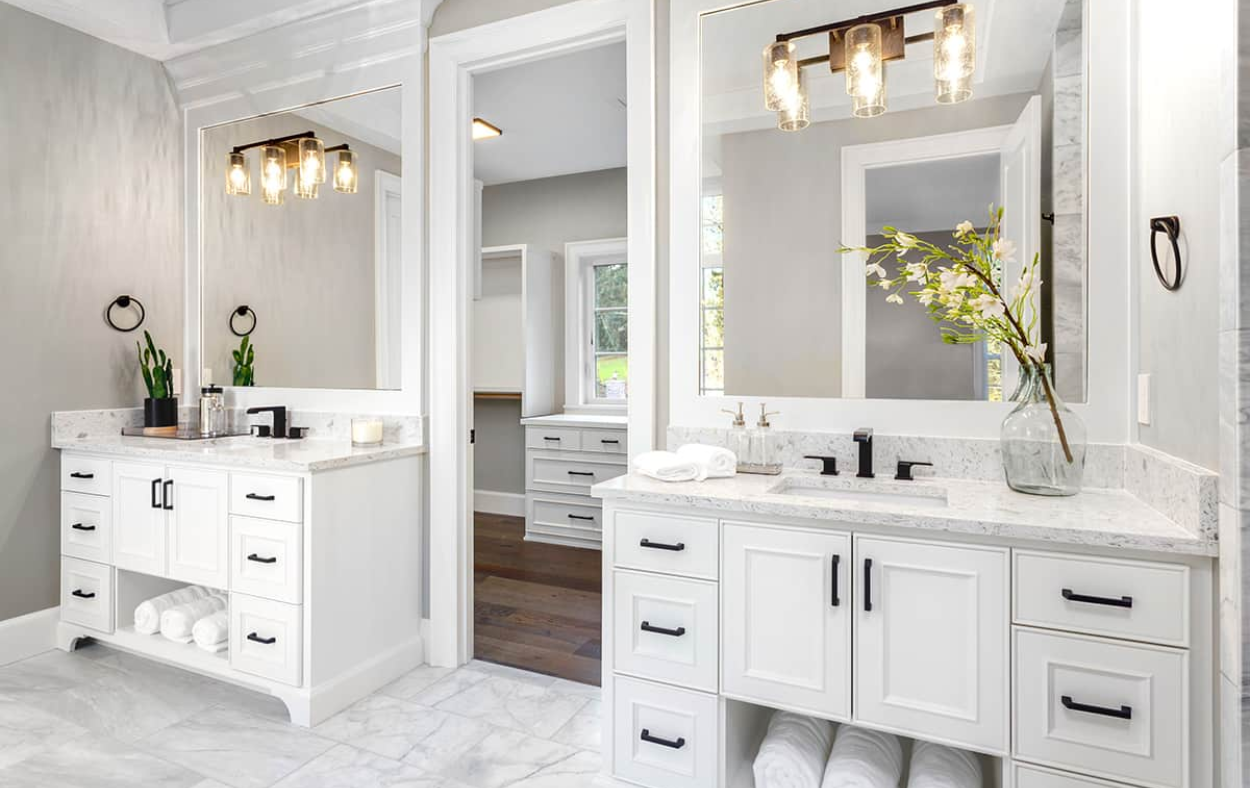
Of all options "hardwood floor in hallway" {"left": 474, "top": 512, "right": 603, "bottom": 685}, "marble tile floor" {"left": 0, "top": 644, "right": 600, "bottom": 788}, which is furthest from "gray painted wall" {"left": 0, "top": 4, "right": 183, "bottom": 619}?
"hardwood floor in hallway" {"left": 474, "top": 512, "right": 603, "bottom": 685}

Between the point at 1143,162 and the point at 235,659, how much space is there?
123 inches

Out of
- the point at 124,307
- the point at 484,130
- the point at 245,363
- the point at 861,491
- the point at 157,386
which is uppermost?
the point at 484,130

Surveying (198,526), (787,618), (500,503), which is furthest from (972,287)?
(500,503)

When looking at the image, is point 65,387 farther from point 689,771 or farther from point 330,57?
point 689,771

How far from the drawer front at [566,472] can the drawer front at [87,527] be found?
8.01ft

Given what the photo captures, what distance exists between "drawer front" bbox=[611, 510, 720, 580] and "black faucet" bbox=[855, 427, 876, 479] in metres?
0.52

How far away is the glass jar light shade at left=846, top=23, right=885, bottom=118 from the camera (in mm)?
2006

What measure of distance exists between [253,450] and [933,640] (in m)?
2.32

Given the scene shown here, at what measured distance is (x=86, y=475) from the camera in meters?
2.76

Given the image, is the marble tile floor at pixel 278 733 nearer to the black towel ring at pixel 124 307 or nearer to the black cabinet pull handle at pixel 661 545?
the black cabinet pull handle at pixel 661 545

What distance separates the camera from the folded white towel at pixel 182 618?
8.32 ft

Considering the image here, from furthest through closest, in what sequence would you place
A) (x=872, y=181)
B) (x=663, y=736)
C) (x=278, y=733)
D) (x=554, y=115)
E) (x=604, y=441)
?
1. (x=604, y=441)
2. (x=554, y=115)
3. (x=278, y=733)
4. (x=872, y=181)
5. (x=663, y=736)

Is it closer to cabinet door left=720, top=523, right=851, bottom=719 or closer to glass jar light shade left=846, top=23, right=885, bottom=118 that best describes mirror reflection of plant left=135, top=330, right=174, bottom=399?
cabinet door left=720, top=523, right=851, bottom=719

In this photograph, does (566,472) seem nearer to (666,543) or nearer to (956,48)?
(666,543)
